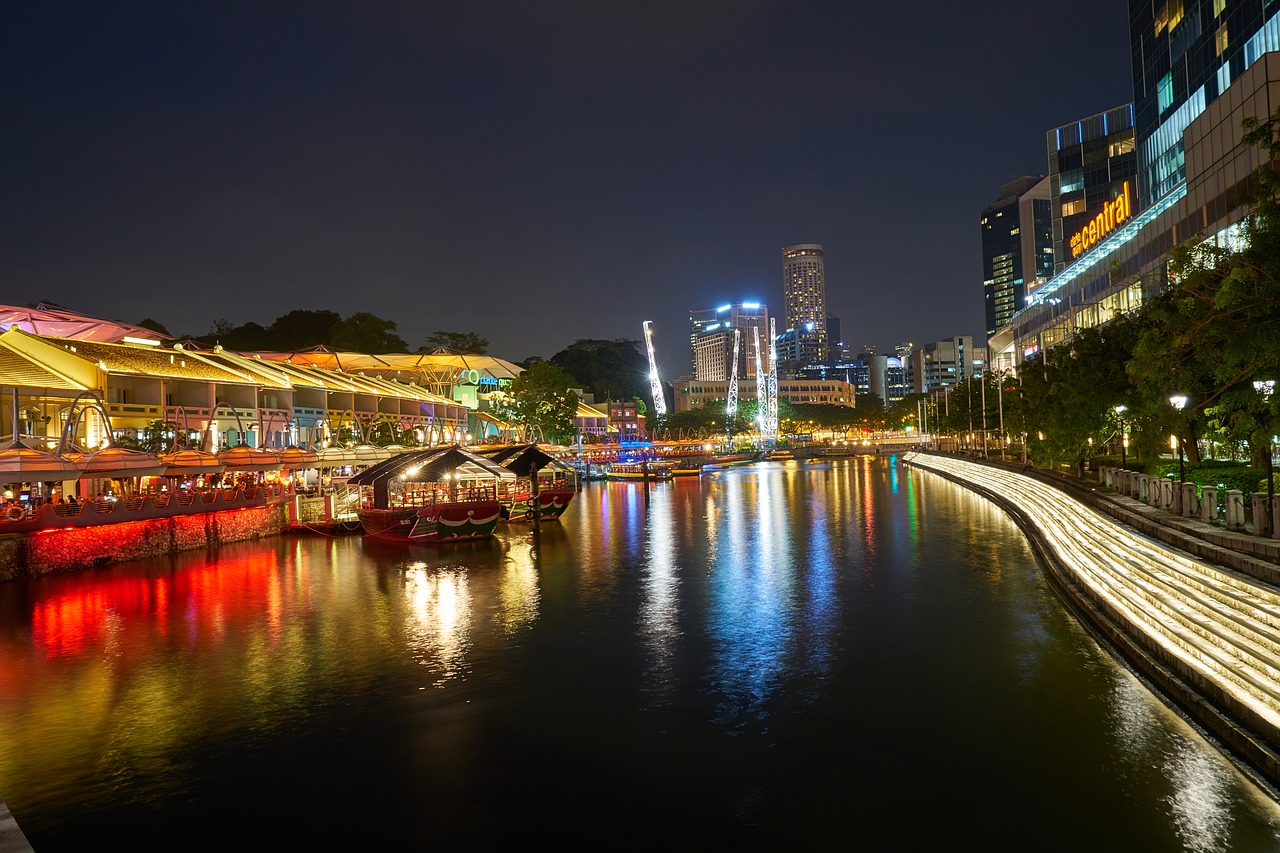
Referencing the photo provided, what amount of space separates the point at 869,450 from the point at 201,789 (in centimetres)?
14102

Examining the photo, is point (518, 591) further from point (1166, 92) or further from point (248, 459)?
point (1166, 92)

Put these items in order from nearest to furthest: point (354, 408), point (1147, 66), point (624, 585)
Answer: point (624, 585)
point (354, 408)
point (1147, 66)

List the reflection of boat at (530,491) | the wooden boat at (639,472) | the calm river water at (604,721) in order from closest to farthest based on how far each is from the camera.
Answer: the calm river water at (604,721) < the reflection of boat at (530,491) < the wooden boat at (639,472)

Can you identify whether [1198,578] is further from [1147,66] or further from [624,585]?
[1147,66]

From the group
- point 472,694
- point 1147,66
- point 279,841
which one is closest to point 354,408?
point 472,694

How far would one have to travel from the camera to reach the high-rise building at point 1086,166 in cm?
11744

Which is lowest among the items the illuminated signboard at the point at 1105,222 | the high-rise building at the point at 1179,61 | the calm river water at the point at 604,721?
the calm river water at the point at 604,721

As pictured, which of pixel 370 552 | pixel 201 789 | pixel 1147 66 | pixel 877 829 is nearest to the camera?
pixel 877 829

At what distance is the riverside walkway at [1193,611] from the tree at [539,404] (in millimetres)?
65532

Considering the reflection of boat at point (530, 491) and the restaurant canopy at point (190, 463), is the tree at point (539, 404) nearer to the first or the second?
the reflection of boat at point (530, 491)

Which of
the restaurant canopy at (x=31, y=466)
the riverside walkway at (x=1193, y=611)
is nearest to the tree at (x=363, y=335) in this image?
the restaurant canopy at (x=31, y=466)

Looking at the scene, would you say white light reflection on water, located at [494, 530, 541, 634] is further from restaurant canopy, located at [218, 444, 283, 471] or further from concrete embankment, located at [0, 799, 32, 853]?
restaurant canopy, located at [218, 444, 283, 471]

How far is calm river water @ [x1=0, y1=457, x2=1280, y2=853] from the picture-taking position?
911 centimetres

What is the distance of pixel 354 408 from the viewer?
201 feet
